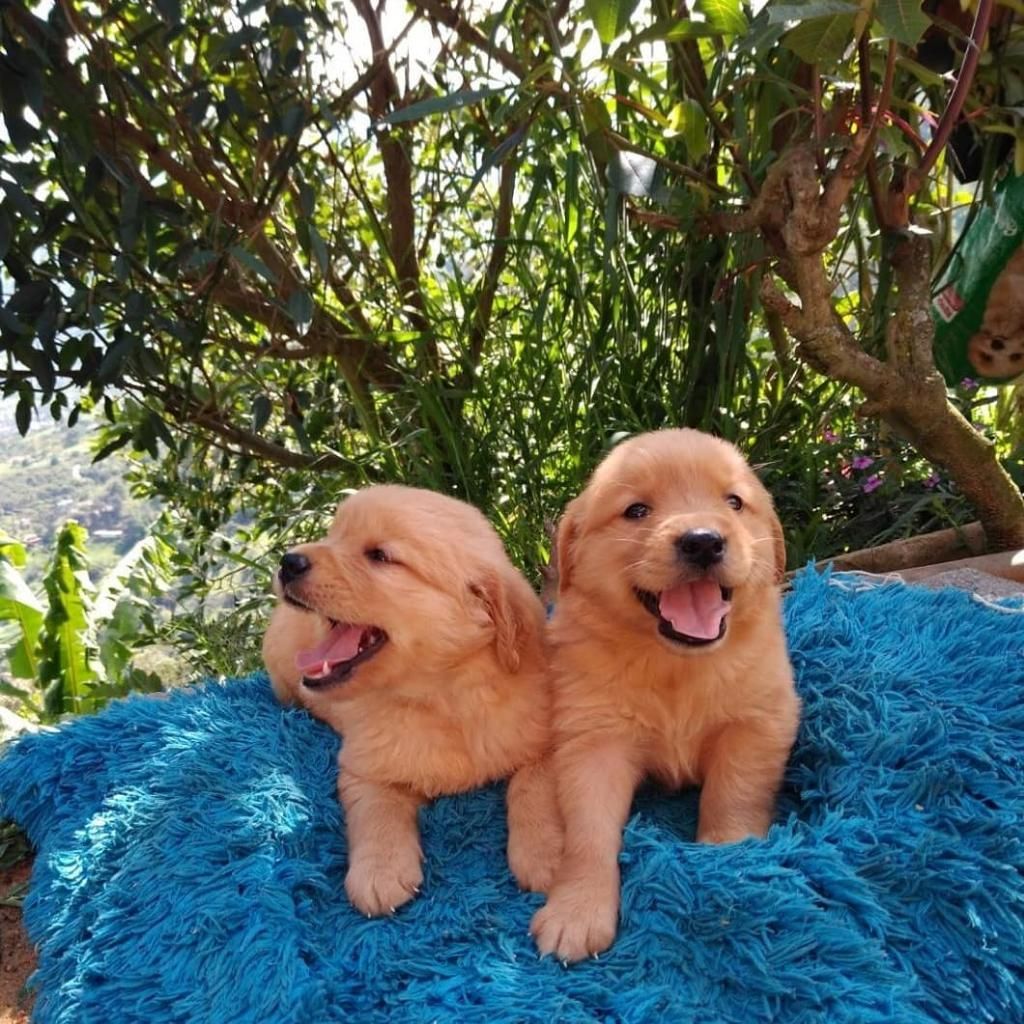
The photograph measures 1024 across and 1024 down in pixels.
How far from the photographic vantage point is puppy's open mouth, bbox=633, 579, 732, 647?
5.77 feet

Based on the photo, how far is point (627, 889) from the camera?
1.64 metres

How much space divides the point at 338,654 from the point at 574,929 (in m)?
0.76

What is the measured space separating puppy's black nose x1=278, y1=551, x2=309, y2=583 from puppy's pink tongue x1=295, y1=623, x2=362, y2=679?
7.6 inches

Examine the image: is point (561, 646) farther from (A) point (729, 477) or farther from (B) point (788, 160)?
(B) point (788, 160)

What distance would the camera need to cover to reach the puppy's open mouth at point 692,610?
5.77 ft

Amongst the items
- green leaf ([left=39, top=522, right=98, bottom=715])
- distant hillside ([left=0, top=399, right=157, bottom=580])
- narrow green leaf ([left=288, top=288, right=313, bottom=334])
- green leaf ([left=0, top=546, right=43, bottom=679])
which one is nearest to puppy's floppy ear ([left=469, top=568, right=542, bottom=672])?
narrow green leaf ([left=288, top=288, right=313, bottom=334])

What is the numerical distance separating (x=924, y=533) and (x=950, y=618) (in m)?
1.05

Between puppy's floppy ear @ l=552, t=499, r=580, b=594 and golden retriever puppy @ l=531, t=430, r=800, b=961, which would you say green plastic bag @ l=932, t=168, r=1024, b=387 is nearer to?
golden retriever puppy @ l=531, t=430, r=800, b=961

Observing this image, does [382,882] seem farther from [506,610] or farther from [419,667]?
[506,610]

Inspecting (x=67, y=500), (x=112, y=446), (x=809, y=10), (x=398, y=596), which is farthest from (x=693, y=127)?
(x=67, y=500)

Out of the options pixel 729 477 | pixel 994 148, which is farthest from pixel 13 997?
pixel 994 148

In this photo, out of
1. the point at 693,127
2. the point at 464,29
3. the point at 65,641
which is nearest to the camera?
the point at 693,127

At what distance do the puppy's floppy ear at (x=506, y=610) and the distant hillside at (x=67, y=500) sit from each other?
8.96ft

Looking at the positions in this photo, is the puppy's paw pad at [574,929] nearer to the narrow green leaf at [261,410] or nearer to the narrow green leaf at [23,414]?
the narrow green leaf at [23,414]
